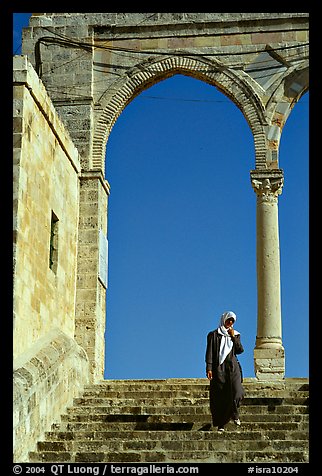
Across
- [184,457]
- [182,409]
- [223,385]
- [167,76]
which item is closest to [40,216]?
[182,409]

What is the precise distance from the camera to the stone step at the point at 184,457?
10922mm

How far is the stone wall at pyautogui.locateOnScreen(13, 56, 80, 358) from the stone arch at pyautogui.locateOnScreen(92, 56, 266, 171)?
4.20ft

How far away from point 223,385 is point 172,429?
986 millimetres

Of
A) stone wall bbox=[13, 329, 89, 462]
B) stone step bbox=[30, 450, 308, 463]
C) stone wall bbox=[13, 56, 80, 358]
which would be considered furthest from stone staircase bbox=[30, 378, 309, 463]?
stone wall bbox=[13, 56, 80, 358]

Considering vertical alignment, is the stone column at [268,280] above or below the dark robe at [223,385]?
above

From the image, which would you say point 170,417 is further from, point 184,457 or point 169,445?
point 184,457

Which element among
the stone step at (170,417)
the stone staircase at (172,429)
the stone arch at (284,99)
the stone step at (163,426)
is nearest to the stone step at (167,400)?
the stone staircase at (172,429)

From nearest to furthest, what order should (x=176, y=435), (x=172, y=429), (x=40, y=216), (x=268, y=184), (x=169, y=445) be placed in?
(x=169, y=445) < (x=176, y=435) < (x=172, y=429) < (x=40, y=216) < (x=268, y=184)

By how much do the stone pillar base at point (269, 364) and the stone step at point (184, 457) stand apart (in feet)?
18.0

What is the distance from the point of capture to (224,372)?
11.9 metres

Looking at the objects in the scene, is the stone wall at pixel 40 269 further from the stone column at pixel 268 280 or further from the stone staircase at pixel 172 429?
the stone column at pixel 268 280

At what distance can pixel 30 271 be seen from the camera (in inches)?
535
